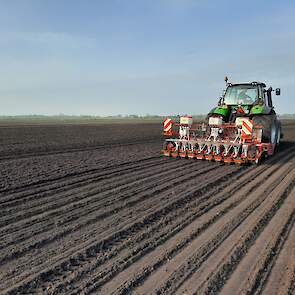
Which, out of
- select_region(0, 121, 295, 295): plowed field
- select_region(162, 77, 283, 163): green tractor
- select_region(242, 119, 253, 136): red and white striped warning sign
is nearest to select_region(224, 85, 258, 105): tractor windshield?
select_region(162, 77, 283, 163): green tractor

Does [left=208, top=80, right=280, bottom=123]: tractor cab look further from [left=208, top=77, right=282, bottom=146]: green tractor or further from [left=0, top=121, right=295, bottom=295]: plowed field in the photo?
[left=0, top=121, right=295, bottom=295]: plowed field

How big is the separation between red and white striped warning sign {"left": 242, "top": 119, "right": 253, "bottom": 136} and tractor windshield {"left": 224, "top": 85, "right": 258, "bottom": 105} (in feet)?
6.73

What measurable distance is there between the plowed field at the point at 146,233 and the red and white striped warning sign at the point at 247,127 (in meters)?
1.92

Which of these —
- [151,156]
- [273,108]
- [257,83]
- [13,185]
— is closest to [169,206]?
[13,185]

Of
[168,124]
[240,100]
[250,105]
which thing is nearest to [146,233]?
[168,124]

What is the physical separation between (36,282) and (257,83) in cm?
985

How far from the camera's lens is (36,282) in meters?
2.88

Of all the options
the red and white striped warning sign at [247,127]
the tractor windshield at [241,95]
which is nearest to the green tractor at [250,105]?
the tractor windshield at [241,95]

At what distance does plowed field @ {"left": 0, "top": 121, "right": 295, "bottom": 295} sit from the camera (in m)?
2.91

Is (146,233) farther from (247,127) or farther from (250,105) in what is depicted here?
(250,105)

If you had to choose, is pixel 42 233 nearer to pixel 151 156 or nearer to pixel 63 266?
pixel 63 266

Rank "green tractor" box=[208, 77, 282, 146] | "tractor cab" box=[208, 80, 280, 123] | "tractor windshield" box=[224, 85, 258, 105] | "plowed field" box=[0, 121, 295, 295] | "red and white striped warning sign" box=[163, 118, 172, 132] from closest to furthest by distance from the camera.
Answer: "plowed field" box=[0, 121, 295, 295] < "green tractor" box=[208, 77, 282, 146] < "tractor cab" box=[208, 80, 280, 123] < "tractor windshield" box=[224, 85, 258, 105] < "red and white striped warning sign" box=[163, 118, 172, 132]

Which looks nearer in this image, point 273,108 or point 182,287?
point 182,287

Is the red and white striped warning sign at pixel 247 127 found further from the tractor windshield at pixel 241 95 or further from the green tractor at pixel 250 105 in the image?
the tractor windshield at pixel 241 95
